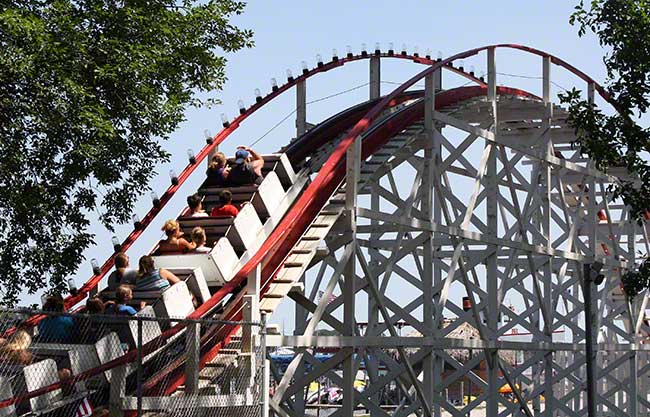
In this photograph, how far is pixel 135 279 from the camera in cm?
1606

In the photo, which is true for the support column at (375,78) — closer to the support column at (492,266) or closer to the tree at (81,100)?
the support column at (492,266)

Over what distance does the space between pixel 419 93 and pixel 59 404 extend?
1447 cm

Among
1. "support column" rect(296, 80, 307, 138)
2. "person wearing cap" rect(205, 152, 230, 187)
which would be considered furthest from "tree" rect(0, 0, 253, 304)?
"support column" rect(296, 80, 307, 138)

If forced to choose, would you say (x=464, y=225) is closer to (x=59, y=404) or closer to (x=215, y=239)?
(x=215, y=239)

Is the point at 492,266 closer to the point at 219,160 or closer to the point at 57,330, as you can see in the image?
the point at 219,160

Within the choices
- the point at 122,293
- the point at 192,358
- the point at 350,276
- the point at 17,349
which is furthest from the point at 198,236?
the point at 17,349

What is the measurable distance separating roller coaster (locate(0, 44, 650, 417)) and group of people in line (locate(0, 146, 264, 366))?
24 cm

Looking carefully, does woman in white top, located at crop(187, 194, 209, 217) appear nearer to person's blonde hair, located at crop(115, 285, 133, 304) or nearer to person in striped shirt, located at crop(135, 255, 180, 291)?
person in striped shirt, located at crop(135, 255, 180, 291)

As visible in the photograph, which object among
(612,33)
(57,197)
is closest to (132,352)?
(57,197)

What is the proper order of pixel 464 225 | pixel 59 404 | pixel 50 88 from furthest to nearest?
pixel 464 225, pixel 50 88, pixel 59 404

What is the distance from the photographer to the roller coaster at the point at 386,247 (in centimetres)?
1648

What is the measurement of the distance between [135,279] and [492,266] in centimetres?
1060

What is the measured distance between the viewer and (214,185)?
19.2m

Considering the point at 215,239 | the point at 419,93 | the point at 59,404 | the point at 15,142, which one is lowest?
the point at 59,404
